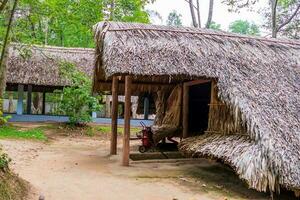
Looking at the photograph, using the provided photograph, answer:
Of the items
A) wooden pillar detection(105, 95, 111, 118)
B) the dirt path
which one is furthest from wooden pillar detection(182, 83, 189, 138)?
wooden pillar detection(105, 95, 111, 118)

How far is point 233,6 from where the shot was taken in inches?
Result: 716

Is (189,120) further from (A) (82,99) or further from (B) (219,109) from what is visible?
(A) (82,99)

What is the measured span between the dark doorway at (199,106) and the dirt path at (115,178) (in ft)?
7.61

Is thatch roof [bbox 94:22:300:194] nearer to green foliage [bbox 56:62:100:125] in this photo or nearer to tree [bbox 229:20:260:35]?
green foliage [bbox 56:62:100:125]

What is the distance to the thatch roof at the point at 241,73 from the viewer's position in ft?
21.4

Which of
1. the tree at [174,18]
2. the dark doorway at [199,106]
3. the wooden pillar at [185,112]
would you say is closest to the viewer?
the wooden pillar at [185,112]

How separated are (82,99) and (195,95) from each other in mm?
6805

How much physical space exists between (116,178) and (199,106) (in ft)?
16.9

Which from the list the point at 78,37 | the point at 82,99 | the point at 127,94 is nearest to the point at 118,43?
the point at 127,94

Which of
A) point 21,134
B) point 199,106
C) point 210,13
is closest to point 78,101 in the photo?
point 21,134

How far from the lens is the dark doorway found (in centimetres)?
1177

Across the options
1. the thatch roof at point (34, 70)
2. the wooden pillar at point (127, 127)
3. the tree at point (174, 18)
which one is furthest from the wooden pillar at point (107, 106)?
the tree at point (174, 18)

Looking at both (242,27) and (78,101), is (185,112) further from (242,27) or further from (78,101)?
(242,27)

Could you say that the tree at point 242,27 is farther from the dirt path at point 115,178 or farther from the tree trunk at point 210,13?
the dirt path at point 115,178
